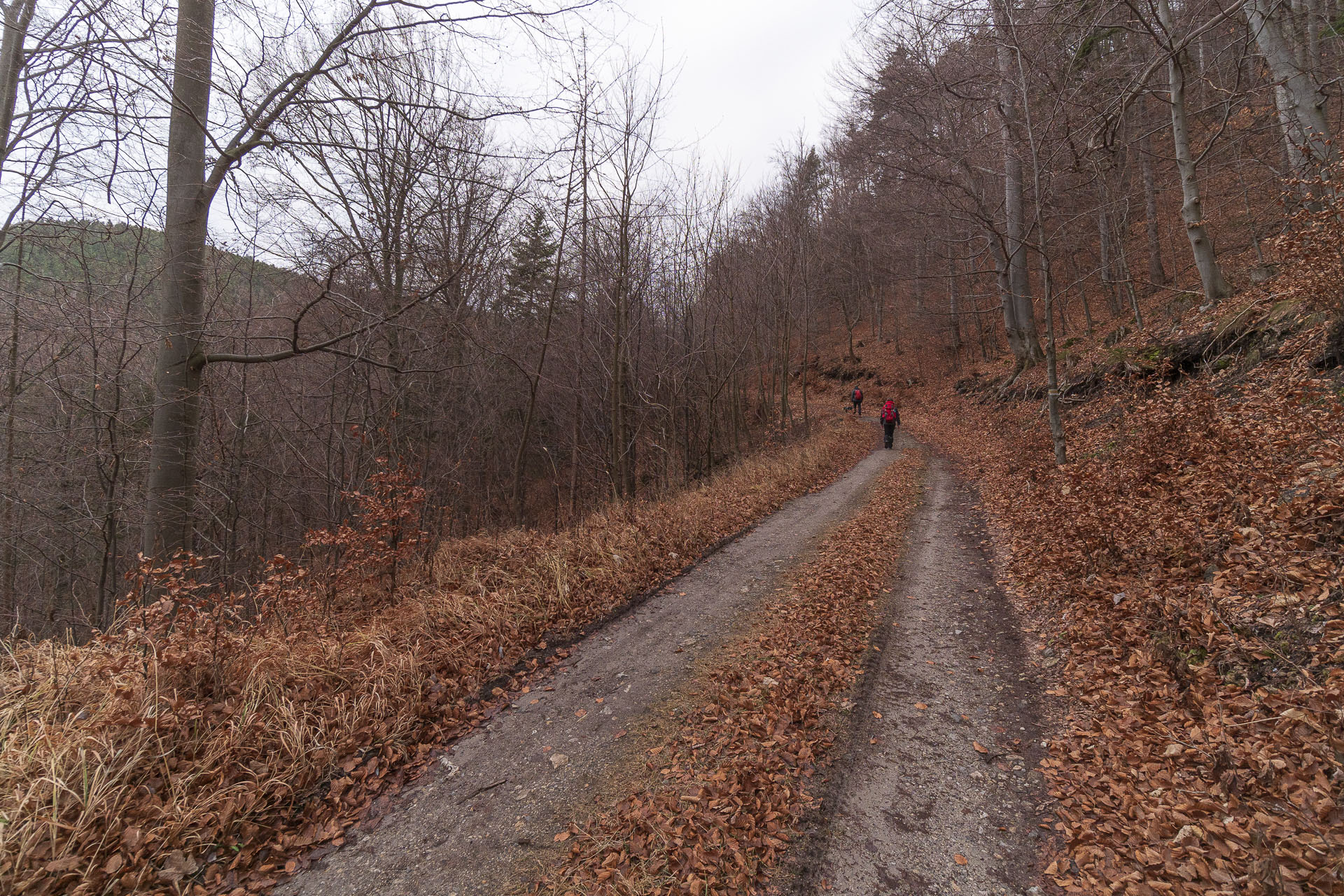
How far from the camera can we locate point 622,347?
449 inches

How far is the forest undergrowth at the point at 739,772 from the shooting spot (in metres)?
2.68

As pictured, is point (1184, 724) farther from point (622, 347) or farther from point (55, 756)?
point (622, 347)

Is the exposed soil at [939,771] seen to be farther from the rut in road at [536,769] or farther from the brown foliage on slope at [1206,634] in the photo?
the rut in road at [536,769]

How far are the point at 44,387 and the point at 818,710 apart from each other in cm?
875

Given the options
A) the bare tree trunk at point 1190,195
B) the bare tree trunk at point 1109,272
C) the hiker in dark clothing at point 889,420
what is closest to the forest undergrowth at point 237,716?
the bare tree trunk at point 1190,195

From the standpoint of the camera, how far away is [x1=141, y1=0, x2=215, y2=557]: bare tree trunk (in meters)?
4.43

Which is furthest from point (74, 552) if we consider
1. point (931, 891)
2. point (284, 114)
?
point (931, 891)

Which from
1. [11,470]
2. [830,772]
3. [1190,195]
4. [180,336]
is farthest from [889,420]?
[11,470]

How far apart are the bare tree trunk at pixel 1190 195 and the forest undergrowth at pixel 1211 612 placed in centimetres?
174

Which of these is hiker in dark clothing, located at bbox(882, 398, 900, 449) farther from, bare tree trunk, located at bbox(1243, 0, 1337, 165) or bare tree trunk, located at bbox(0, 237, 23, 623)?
bare tree trunk, located at bbox(0, 237, 23, 623)

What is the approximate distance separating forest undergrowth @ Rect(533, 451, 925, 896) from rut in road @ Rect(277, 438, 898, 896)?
0.74ft

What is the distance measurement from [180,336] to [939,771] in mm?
6941

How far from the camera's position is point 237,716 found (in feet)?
11.2

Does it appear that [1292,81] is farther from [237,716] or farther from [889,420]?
[237,716]
